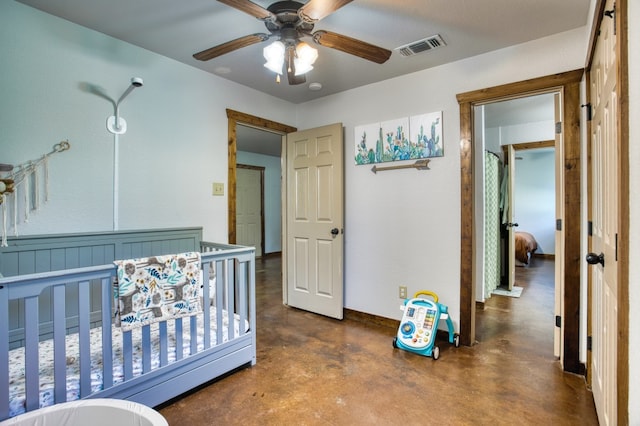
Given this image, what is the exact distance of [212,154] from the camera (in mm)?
2893

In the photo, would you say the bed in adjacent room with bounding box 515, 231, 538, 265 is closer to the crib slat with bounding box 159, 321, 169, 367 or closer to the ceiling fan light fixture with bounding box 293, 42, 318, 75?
the ceiling fan light fixture with bounding box 293, 42, 318, 75

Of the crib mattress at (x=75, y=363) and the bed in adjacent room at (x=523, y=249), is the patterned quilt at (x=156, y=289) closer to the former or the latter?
the crib mattress at (x=75, y=363)

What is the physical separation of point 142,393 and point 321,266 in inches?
76.1

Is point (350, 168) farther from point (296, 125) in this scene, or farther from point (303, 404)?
point (303, 404)

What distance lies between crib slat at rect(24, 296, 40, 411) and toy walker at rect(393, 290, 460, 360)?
7.18ft

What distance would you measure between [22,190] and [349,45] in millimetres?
2090

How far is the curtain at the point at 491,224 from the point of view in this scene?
12.9 feet

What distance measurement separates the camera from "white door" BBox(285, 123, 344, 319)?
10.5 feet

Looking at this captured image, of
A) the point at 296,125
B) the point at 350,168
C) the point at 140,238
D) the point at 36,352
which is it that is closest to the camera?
the point at 36,352

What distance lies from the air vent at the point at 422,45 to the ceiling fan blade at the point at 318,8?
106 centimetres

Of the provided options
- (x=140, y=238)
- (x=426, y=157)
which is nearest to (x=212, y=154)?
(x=140, y=238)

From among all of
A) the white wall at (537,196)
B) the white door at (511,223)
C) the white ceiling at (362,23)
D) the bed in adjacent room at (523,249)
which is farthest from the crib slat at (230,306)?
the white wall at (537,196)

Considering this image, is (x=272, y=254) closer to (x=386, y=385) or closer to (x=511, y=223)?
(x=511, y=223)

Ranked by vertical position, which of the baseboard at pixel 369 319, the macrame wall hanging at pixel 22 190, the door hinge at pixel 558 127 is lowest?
the baseboard at pixel 369 319
